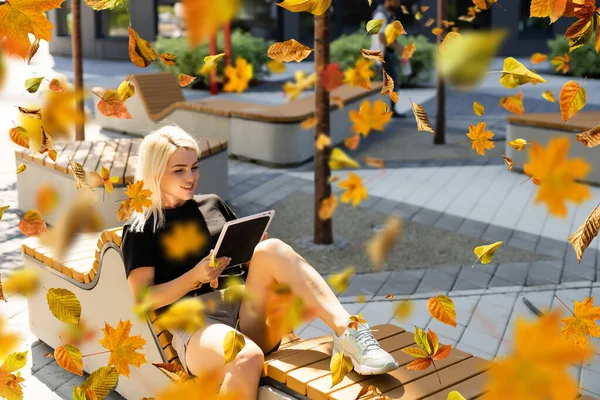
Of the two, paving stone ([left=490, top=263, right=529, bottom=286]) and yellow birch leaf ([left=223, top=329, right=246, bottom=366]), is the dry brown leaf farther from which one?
paving stone ([left=490, top=263, right=529, bottom=286])

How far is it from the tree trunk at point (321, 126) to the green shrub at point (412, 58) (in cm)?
984

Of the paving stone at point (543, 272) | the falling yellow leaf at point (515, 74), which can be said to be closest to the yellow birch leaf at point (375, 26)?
the falling yellow leaf at point (515, 74)

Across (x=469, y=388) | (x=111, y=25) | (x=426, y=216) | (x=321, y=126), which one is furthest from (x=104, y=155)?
(x=111, y=25)

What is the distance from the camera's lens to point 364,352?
281 cm

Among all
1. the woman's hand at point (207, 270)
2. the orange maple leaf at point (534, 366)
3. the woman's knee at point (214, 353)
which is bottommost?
the woman's knee at point (214, 353)

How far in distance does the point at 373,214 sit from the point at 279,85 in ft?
32.1

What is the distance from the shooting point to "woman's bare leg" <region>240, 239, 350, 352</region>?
3.02m

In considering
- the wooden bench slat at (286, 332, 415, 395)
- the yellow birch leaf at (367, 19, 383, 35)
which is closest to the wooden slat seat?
the wooden bench slat at (286, 332, 415, 395)

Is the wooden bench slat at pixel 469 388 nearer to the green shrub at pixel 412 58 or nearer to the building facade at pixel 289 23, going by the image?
the green shrub at pixel 412 58

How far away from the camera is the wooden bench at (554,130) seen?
25.0ft

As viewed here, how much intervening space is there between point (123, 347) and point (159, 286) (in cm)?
28

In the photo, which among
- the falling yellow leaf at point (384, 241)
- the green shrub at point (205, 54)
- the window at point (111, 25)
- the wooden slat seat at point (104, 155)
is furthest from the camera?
the window at point (111, 25)

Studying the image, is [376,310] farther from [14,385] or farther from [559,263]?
[14,385]

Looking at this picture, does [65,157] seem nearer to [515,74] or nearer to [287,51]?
[287,51]
